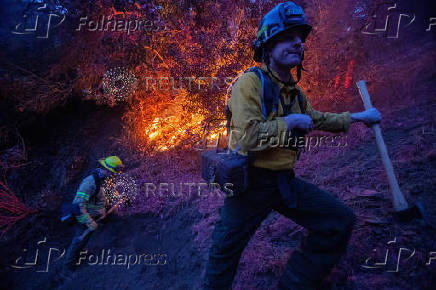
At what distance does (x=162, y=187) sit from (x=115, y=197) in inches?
57.2

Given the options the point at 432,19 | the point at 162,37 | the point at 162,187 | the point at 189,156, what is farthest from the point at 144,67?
the point at 432,19

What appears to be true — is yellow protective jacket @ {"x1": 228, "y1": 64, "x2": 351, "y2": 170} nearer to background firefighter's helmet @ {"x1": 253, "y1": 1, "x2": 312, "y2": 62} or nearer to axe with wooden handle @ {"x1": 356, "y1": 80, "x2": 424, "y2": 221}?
background firefighter's helmet @ {"x1": 253, "y1": 1, "x2": 312, "y2": 62}

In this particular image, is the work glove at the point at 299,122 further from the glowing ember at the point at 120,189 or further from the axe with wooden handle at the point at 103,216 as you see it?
the glowing ember at the point at 120,189

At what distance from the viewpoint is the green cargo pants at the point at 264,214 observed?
1.89 m

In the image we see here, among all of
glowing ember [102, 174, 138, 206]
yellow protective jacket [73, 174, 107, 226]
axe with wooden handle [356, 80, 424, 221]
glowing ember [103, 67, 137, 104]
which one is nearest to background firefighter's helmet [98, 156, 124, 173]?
yellow protective jacket [73, 174, 107, 226]

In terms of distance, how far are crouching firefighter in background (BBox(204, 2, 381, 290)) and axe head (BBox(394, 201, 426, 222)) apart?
814 mm

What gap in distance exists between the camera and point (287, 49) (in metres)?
1.90

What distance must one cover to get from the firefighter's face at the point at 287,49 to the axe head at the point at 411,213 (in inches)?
73.0

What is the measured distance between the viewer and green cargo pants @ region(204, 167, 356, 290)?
1886mm

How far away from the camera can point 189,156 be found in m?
7.89

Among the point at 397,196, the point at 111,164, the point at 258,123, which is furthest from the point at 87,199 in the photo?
the point at 397,196

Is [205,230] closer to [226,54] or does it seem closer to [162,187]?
[162,187]

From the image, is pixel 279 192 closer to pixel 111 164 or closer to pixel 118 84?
pixel 111 164

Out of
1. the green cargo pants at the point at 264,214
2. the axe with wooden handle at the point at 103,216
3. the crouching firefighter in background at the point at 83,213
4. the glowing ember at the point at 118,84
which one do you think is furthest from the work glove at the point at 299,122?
the glowing ember at the point at 118,84
